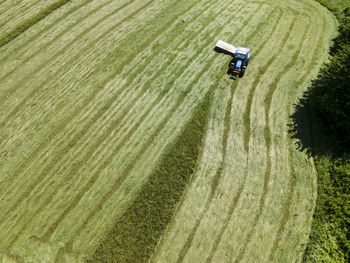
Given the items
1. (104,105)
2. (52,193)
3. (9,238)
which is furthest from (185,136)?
(9,238)

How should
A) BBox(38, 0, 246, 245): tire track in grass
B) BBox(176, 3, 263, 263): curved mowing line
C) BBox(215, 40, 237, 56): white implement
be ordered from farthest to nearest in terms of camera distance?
BBox(215, 40, 237, 56): white implement < BBox(38, 0, 246, 245): tire track in grass < BBox(176, 3, 263, 263): curved mowing line

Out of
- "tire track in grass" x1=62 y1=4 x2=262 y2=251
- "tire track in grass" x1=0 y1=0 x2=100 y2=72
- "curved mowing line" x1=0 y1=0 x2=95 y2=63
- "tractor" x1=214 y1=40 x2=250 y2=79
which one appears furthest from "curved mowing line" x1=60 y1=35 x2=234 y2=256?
"curved mowing line" x1=0 y1=0 x2=95 y2=63

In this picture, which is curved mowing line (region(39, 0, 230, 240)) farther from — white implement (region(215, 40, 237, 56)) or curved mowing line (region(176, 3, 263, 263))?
curved mowing line (region(176, 3, 263, 263))

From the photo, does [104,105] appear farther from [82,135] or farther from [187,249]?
[187,249]

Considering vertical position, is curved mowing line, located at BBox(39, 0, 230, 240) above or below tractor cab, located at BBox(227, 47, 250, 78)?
below

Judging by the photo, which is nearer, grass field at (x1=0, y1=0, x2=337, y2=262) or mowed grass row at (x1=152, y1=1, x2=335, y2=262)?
mowed grass row at (x1=152, y1=1, x2=335, y2=262)

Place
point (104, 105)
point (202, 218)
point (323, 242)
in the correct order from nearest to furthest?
point (323, 242), point (202, 218), point (104, 105)

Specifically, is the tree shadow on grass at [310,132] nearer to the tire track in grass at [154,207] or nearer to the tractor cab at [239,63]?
the tractor cab at [239,63]
